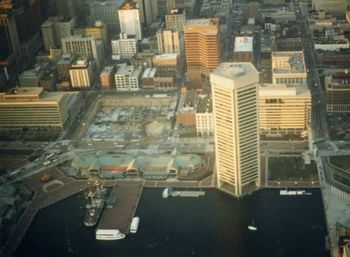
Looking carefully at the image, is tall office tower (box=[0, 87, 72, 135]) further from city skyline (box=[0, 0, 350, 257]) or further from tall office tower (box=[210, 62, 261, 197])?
tall office tower (box=[210, 62, 261, 197])

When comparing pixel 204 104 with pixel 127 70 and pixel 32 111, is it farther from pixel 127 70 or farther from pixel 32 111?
pixel 32 111

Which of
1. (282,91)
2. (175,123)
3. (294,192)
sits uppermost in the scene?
(282,91)

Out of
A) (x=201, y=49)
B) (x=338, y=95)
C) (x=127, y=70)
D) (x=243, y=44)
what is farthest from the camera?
(x=243, y=44)

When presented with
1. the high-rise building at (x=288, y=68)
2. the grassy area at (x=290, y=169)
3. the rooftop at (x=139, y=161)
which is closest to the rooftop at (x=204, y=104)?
the rooftop at (x=139, y=161)

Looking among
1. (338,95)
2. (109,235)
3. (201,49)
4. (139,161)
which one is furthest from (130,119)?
(338,95)

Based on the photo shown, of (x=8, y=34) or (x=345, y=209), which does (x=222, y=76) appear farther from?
(x=8, y=34)
